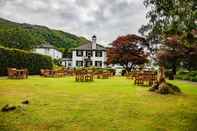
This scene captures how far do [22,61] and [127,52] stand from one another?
2799 centimetres

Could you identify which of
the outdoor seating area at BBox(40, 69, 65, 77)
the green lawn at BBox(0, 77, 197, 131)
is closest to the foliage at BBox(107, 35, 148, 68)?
the outdoor seating area at BBox(40, 69, 65, 77)

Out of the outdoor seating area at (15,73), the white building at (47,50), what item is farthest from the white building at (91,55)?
the outdoor seating area at (15,73)

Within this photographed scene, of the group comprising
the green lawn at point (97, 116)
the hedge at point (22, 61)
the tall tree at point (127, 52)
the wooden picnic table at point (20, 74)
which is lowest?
the green lawn at point (97, 116)

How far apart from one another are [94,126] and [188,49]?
111 feet

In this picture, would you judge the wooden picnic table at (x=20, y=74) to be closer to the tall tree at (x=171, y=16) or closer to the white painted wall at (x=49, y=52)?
the tall tree at (x=171, y=16)

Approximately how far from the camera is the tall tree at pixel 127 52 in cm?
6319

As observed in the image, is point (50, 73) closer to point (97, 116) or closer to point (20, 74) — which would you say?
point (20, 74)

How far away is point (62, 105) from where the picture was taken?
13289 millimetres

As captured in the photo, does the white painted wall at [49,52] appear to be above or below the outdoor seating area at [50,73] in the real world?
above

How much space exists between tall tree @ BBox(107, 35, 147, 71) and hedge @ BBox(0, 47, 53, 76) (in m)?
18.1

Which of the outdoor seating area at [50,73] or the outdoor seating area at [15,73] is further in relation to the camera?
the outdoor seating area at [50,73]

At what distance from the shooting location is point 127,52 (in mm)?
63969

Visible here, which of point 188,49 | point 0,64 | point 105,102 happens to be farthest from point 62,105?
point 188,49

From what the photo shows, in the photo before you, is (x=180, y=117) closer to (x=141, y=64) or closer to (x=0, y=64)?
(x=0, y=64)
